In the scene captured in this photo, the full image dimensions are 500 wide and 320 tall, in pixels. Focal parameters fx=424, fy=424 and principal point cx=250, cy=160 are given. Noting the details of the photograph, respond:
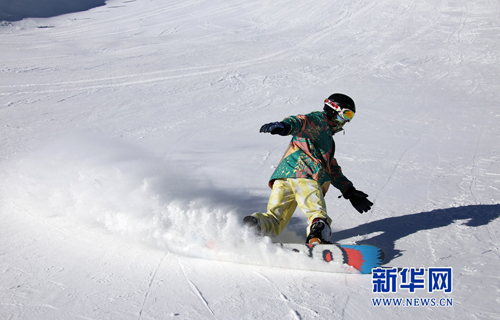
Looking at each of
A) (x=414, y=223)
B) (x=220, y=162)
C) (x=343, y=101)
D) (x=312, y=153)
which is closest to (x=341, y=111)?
(x=343, y=101)

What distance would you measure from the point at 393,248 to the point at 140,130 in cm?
493

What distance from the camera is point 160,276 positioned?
3.04 meters

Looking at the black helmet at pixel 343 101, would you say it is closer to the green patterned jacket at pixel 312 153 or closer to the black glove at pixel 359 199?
the green patterned jacket at pixel 312 153

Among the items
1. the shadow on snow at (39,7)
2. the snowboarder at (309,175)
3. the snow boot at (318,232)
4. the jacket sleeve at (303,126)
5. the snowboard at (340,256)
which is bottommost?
the snowboard at (340,256)

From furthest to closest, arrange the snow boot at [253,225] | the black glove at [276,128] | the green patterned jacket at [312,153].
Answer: the green patterned jacket at [312,153] → the snow boot at [253,225] → the black glove at [276,128]

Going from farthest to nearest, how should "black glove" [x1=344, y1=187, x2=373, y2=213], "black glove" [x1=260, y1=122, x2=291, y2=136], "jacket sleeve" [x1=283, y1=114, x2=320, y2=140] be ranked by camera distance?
1. "black glove" [x1=344, y1=187, x2=373, y2=213]
2. "jacket sleeve" [x1=283, y1=114, x2=320, y2=140]
3. "black glove" [x1=260, y1=122, x2=291, y2=136]

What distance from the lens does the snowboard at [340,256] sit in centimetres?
313

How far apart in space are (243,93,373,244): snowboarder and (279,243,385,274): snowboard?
9 centimetres

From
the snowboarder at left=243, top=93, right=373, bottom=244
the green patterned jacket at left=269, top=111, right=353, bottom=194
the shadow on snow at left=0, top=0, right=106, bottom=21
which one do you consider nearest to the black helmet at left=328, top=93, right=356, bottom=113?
the snowboarder at left=243, top=93, right=373, bottom=244

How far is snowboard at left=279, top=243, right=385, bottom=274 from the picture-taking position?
3.13m

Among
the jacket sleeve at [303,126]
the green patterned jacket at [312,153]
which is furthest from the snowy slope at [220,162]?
the jacket sleeve at [303,126]

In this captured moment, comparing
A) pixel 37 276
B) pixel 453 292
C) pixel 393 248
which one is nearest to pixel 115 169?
pixel 37 276

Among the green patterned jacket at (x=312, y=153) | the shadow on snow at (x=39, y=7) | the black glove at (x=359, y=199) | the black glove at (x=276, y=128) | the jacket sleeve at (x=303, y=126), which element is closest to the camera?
the black glove at (x=276, y=128)

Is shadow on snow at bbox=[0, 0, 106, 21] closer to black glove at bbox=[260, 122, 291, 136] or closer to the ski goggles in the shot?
the ski goggles
